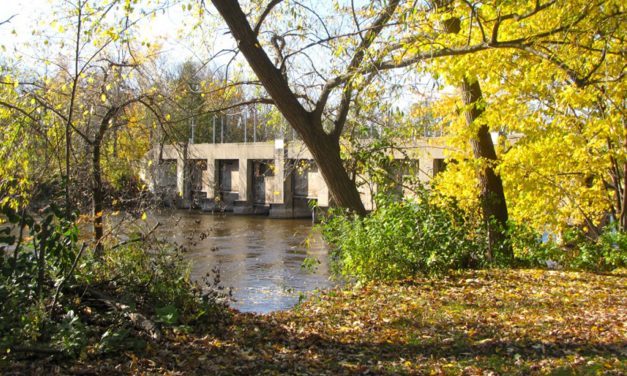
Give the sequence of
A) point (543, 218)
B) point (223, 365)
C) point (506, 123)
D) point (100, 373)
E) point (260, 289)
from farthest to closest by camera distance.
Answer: point (260, 289) → point (543, 218) → point (506, 123) → point (223, 365) → point (100, 373)

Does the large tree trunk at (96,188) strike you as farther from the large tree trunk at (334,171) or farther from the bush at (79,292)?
the large tree trunk at (334,171)

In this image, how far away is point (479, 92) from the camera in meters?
10.0

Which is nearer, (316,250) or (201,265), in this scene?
(201,265)

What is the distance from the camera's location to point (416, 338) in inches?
209

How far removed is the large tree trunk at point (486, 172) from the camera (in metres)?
9.65

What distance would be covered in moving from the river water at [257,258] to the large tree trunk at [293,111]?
81 cm

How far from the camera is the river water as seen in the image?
10914mm

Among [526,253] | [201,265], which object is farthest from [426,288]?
[201,265]

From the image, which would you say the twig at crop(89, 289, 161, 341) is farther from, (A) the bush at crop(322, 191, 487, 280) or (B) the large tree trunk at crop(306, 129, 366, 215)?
(B) the large tree trunk at crop(306, 129, 366, 215)

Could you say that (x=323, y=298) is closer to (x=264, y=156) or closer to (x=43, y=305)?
(x=43, y=305)

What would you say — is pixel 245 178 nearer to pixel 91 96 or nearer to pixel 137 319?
pixel 91 96

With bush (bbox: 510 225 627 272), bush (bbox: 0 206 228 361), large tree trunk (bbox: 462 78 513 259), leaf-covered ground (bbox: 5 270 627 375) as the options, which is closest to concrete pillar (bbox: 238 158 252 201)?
large tree trunk (bbox: 462 78 513 259)

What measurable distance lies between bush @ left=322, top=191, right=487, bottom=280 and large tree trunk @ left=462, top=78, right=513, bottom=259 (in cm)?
85

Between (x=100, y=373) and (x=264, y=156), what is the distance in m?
28.9
